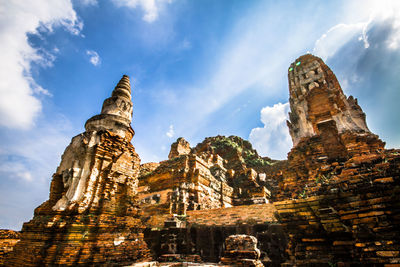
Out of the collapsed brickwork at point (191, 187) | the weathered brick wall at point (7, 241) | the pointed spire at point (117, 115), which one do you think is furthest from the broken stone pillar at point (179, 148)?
the weathered brick wall at point (7, 241)

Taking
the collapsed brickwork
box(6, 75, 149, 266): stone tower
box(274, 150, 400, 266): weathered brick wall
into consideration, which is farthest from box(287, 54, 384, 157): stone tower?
box(6, 75, 149, 266): stone tower

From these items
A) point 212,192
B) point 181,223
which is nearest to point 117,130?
point 181,223

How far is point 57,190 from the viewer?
5.81 metres

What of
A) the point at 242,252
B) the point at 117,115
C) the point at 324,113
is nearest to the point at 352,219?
the point at 242,252

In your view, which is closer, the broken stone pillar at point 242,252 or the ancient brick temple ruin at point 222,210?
the ancient brick temple ruin at point 222,210

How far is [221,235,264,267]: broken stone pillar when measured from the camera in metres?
4.36

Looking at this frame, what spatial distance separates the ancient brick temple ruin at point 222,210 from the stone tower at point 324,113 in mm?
64

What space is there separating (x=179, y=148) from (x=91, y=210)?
21652 mm

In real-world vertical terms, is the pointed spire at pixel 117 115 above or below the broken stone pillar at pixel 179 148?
below

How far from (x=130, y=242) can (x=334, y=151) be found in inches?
387

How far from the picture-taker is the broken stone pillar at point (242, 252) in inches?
172

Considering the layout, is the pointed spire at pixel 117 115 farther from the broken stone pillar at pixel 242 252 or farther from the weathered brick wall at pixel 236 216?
the broken stone pillar at pixel 242 252

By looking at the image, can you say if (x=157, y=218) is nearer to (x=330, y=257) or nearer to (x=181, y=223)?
(x=181, y=223)

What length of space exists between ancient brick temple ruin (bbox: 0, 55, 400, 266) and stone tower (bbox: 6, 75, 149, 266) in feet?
0.09
